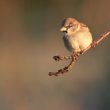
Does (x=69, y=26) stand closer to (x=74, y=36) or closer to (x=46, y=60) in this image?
(x=74, y=36)

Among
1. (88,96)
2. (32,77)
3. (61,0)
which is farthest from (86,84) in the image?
(61,0)

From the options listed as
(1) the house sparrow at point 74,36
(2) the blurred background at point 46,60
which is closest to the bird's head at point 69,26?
(1) the house sparrow at point 74,36

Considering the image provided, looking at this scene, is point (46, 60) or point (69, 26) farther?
point (46, 60)

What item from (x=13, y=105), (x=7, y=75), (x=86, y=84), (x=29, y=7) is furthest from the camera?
(x=29, y=7)

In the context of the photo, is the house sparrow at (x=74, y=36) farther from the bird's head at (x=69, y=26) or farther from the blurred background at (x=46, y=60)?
the blurred background at (x=46, y=60)

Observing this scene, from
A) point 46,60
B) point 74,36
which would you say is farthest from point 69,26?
point 46,60

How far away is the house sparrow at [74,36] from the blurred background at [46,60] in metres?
1.52

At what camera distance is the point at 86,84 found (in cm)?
301

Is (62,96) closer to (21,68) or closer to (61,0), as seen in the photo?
(21,68)

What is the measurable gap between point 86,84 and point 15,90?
0.33m

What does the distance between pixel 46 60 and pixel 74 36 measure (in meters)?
1.95

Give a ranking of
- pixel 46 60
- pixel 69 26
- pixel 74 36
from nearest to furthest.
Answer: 1. pixel 69 26
2. pixel 74 36
3. pixel 46 60

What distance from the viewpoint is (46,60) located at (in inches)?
127

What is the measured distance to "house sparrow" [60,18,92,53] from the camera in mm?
1155
